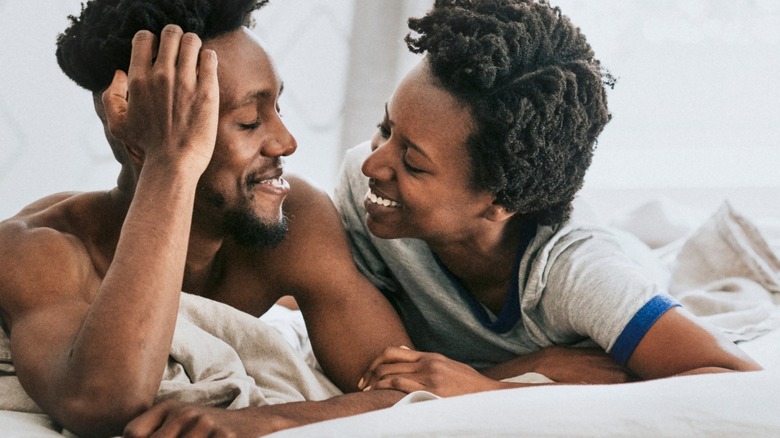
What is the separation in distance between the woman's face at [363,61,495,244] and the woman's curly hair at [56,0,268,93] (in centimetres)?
27

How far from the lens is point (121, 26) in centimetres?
122

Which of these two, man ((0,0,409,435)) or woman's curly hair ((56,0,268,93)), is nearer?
man ((0,0,409,435))

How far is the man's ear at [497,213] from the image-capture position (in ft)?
4.53

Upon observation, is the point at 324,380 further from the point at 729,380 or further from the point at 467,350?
the point at 729,380

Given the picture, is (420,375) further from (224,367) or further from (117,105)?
(117,105)

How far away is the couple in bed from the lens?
3.41 ft

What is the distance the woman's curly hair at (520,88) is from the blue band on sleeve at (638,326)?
0.76 feet

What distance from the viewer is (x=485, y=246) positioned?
1.43 meters

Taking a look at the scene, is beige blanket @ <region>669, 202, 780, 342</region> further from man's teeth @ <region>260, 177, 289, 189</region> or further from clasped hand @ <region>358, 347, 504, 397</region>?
man's teeth @ <region>260, 177, 289, 189</region>

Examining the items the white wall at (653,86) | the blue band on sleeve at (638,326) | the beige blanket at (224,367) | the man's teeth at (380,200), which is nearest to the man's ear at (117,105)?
the beige blanket at (224,367)

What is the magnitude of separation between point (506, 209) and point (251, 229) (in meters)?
0.38

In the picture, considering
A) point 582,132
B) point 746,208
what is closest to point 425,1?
point 746,208

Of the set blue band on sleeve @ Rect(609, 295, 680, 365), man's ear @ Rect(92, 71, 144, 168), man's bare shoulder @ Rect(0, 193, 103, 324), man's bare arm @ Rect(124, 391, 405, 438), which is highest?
man's ear @ Rect(92, 71, 144, 168)

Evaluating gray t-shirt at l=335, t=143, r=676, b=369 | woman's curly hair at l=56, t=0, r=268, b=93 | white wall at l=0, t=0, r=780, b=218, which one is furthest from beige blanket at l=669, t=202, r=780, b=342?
woman's curly hair at l=56, t=0, r=268, b=93
